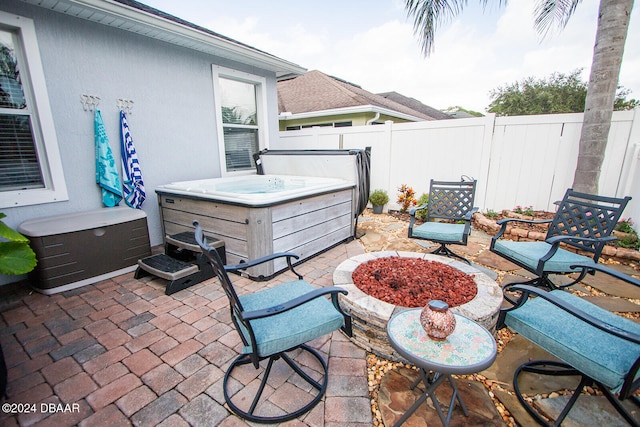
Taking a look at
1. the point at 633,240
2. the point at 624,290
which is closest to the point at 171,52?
the point at 624,290

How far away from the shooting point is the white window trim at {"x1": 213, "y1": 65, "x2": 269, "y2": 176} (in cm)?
451

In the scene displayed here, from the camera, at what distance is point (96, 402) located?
155cm

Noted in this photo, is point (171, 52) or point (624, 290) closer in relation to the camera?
point (624, 290)

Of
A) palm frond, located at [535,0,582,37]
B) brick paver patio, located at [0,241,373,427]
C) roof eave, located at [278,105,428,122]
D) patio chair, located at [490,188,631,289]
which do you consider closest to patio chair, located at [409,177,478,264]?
patio chair, located at [490,188,631,289]

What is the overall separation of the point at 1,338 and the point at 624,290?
552 centimetres

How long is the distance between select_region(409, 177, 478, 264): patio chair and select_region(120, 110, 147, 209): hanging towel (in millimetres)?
3510

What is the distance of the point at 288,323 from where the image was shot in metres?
1.51

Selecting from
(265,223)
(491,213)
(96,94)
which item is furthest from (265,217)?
(491,213)

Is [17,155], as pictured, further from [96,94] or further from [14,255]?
[14,255]

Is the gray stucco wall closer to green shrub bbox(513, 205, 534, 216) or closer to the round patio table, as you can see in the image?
the round patio table

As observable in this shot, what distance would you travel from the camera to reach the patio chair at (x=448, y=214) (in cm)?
308

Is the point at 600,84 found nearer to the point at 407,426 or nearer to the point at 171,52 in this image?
the point at 407,426

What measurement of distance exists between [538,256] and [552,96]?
1680 cm

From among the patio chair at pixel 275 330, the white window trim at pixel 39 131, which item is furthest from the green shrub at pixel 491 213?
the white window trim at pixel 39 131
